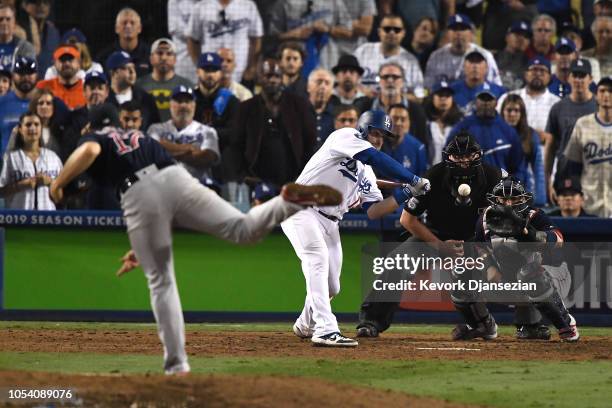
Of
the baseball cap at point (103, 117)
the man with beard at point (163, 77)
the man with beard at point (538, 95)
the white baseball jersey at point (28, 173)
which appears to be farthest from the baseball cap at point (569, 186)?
the baseball cap at point (103, 117)

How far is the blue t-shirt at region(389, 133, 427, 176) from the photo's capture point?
13.7m

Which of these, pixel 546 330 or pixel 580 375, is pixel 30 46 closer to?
pixel 546 330

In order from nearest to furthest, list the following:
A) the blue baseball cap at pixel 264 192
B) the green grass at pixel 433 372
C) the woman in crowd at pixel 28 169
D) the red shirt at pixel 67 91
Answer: the green grass at pixel 433 372, the blue baseball cap at pixel 264 192, the woman in crowd at pixel 28 169, the red shirt at pixel 67 91

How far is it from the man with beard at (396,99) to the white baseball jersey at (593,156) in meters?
1.74

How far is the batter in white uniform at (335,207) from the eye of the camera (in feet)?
32.7

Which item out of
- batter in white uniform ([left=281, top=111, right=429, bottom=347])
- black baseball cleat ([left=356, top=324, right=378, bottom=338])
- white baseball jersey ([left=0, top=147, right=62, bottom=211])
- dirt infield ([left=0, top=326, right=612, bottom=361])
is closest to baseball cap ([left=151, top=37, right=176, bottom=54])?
white baseball jersey ([left=0, top=147, right=62, bottom=211])

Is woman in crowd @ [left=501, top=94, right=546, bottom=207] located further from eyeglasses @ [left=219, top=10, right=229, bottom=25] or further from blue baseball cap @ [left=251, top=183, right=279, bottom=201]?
eyeglasses @ [left=219, top=10, right=229, bottom=25]

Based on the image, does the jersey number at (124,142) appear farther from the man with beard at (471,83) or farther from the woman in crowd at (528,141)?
the man with beard at (471,83)

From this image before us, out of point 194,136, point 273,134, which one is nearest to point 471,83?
point 273,134

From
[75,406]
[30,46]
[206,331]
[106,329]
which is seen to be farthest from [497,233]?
[30,46]

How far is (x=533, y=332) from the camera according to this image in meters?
11.3

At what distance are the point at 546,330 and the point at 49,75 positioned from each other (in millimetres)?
7176

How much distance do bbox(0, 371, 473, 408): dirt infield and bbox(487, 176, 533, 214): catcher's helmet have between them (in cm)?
369

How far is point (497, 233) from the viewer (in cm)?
1076
